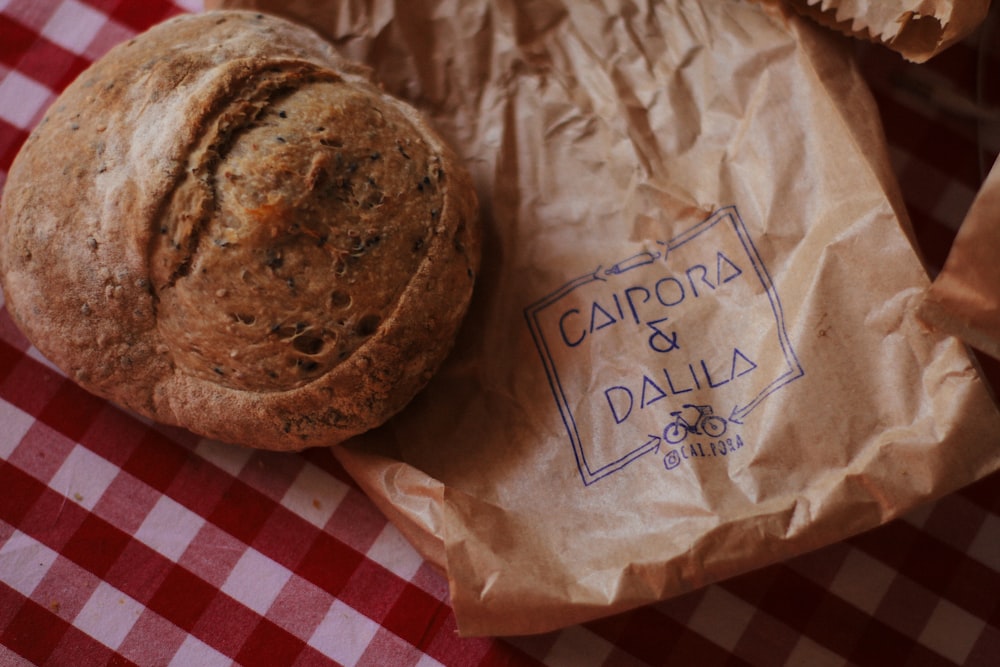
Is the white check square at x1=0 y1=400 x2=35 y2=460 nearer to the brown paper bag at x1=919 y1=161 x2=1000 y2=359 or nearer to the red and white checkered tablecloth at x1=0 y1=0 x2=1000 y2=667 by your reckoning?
the red and white checkered tablecloth at x1=0 y1=0 x2=1000 y2=667

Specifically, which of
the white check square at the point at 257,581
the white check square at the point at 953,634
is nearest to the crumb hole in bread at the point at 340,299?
the white check square at the point at 257,581

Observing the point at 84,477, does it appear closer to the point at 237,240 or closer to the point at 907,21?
the point at 237,240

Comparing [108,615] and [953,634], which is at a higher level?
[108,615]

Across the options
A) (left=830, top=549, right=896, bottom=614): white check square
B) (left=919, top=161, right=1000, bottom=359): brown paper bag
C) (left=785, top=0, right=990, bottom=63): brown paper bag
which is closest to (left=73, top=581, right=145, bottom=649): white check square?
(left=830, top=549, right=896, bottom=614): white check square

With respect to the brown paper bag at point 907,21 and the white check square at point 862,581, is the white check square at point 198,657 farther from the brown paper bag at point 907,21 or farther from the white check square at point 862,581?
the brown paper bag at point 907,21

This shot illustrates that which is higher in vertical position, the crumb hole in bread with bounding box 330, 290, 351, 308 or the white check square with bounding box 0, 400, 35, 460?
the crumb hole in bread with bounding box 330, 290, 351, 308

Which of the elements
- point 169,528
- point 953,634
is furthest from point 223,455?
point 953,634
